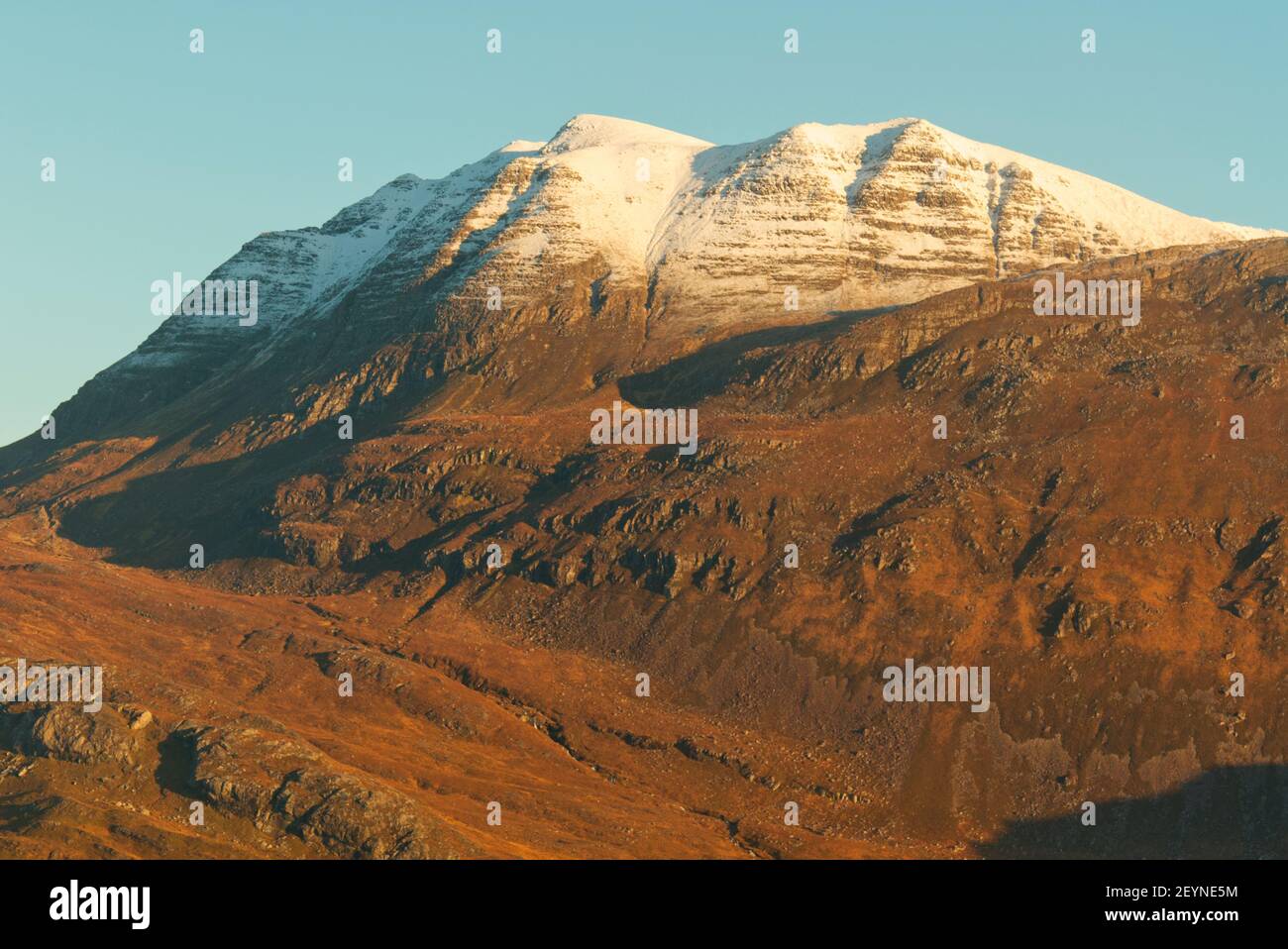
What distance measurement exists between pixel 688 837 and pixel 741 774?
71.7 feet

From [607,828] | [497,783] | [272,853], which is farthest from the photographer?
[497,783]

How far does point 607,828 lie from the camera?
582 ft

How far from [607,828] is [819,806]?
28938 mm

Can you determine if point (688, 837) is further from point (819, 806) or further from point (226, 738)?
point (226, 738)

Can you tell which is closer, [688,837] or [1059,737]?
[688,837]

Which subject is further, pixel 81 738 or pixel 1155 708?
pixel 1155 708

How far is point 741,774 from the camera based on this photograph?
200 m
